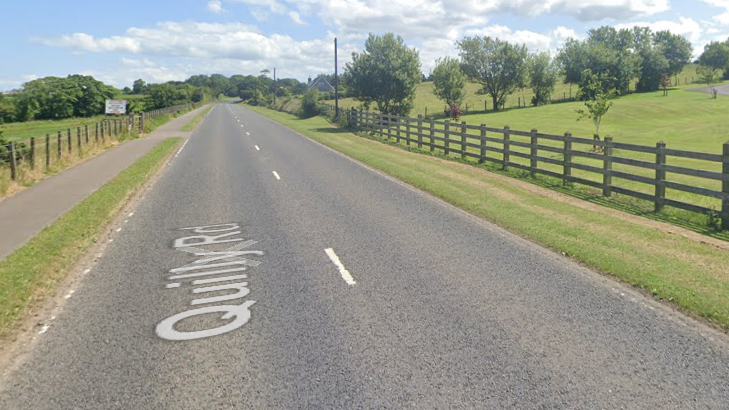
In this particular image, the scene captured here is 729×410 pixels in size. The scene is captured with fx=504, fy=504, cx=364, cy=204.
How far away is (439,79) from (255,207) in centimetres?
6131

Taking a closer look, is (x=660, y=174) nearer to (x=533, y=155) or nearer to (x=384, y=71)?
(x=533, y=155)

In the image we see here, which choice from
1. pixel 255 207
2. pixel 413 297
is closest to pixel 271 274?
pixel 413 297

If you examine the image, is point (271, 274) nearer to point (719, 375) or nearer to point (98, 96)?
point (719, 375)

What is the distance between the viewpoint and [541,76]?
80188 mm

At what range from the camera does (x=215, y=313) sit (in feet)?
19.3

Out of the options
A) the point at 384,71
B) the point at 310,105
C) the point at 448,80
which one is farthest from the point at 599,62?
the point at 384,71

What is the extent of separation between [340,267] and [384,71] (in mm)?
36442

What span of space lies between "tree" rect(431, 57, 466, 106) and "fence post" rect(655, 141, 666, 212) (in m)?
58.4

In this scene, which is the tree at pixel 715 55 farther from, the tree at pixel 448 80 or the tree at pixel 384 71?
the tree at pixel 384 71

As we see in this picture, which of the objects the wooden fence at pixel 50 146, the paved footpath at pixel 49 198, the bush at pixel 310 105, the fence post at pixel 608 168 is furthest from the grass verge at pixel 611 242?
the bush at pixel 310 105

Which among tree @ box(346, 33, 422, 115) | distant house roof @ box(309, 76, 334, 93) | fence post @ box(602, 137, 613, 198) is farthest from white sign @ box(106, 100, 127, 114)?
distant house roof @ box(309, 76, 334, 93)

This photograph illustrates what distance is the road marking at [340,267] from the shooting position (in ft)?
22.7

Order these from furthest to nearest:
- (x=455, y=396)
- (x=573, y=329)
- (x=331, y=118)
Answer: (x=331, y=118) → (x=573, y=329) → (x=455, y=396)

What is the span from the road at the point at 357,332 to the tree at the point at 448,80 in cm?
6255
